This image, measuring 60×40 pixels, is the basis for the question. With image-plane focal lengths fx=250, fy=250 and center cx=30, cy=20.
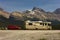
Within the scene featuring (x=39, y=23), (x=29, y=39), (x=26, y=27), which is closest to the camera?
(x=29, y=39)

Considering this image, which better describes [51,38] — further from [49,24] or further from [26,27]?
[49,24]

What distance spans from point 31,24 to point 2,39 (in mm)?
42635

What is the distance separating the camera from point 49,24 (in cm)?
8781

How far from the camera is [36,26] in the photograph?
3290 inches

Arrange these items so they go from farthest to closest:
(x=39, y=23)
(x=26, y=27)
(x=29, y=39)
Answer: (x=39, y=23) → (x=26, y=27) → (x=29, y=39)

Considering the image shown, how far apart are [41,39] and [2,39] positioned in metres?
6.62

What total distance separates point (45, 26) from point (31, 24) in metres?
4.91

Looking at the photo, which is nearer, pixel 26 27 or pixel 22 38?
pixel 22 38

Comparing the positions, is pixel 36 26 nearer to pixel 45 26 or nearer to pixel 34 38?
pixel 45 26

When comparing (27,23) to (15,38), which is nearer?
(15,38)

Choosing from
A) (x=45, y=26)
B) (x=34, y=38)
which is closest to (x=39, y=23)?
(x=45, y=26)

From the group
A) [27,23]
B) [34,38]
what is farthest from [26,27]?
[34,38]

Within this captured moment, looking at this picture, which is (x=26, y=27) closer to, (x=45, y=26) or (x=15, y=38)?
(x=45, y=26)

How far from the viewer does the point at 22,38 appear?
43281 mm
